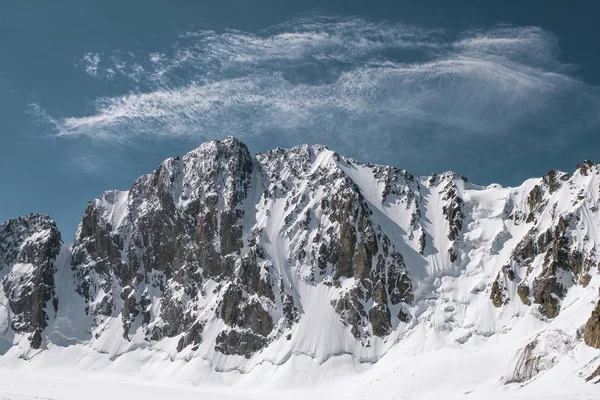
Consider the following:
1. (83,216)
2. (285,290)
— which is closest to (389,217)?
(285,290)

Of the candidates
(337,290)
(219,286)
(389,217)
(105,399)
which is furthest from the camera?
(389,217)

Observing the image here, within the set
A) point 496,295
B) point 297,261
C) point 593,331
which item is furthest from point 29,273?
point 593,331

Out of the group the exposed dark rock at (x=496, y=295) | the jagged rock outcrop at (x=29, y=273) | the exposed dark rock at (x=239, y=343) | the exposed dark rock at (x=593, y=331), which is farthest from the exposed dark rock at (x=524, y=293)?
the jagged rock outcrop at (x=29, y=273)

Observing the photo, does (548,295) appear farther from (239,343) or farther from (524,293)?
(239,343)

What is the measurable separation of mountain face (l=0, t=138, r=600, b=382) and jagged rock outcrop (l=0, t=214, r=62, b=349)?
1.33 feet

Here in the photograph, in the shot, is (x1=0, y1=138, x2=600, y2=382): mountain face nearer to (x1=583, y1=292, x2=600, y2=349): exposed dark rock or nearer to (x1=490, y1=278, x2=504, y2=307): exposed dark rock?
(x1=490, y1=278, x2=504, y2=307): exposed dark rock

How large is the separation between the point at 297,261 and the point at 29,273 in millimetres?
79443

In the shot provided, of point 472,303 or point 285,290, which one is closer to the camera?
point 472,303

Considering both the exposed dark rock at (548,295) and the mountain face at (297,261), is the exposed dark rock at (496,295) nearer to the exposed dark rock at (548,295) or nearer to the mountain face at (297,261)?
the mountain face at (297,261)

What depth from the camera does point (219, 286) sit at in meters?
130

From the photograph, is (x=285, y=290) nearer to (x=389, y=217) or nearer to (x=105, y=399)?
(x=389, y=217)

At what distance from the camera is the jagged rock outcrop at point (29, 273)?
139000mm

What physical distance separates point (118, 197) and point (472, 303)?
364 feet

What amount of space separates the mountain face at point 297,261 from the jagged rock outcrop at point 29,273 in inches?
15.9
